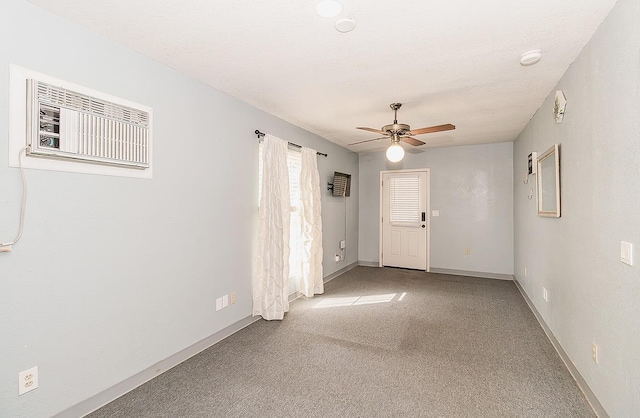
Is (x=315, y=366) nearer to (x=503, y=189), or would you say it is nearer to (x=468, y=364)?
(x=468, y=364)

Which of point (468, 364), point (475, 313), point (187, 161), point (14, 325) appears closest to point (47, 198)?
point (14, 325)

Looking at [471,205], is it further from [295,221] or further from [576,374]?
[576,374]

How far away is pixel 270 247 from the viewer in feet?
12.1

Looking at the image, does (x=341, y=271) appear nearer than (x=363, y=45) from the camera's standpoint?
No

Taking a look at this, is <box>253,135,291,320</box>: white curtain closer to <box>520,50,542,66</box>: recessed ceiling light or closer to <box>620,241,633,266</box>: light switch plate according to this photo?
<box>520,50,542,66</box>: recessed ceiling light

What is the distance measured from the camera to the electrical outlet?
1.75 m

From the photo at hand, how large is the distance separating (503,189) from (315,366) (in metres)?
4.84

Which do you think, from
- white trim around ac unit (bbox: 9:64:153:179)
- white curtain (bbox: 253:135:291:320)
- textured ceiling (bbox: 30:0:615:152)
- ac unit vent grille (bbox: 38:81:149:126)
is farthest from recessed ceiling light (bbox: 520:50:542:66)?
white trim around ac unit (bbox: 9:64:153:179)

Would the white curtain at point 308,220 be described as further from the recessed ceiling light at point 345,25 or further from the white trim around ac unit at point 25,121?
the white trim around ac unit at point 25,121

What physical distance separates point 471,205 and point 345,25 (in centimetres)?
491

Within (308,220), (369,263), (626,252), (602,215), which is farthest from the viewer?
(369,263)

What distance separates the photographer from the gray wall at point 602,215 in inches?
64.1

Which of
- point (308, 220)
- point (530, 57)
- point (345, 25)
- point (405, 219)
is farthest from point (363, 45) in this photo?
point (405, 219)

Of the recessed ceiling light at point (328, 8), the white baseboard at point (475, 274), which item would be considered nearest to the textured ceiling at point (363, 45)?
the recessed ceiling light at point (328, 8)
